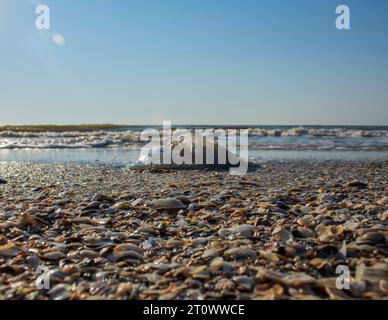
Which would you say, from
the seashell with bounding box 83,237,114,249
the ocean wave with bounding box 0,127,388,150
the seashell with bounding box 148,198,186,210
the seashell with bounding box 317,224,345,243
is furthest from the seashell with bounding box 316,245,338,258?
the ocean wave with bounding box 0,127,388,150

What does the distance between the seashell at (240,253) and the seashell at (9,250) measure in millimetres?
1489

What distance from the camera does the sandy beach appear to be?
7.11 feet

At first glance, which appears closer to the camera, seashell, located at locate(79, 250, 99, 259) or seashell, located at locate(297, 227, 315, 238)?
seashell, located at locate(79, 250, 99, 259)

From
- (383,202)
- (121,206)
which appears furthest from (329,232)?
(121,206)

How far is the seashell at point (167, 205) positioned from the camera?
4.18 m

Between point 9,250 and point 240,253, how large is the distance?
163 cm

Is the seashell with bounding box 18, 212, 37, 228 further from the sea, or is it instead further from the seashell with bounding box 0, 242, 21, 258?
the sea

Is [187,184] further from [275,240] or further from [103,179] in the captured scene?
[275,240]

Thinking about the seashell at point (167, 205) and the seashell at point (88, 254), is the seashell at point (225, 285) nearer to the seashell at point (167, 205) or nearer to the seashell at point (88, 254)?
the seashell at point (88, 254)

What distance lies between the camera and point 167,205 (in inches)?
165

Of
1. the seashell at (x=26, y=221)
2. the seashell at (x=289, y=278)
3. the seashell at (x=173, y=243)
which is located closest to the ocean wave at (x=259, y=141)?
the seashell at (x=26, y=221)
